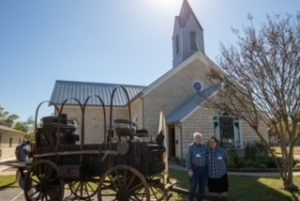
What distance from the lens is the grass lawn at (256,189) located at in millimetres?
9281

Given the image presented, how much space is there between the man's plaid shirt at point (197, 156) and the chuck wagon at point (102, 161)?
852 mm

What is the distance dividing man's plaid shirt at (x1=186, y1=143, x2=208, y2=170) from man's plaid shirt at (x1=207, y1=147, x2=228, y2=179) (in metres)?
0.24

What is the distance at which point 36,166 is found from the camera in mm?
8648

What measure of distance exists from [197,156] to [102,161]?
7.69 ft

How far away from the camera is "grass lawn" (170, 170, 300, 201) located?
928 cm

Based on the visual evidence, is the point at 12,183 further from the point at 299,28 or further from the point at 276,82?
the point at 299,28

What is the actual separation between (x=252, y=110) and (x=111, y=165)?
6.60 meters

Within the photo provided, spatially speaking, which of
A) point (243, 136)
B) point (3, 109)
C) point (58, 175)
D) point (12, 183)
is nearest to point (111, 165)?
point (58, 175)

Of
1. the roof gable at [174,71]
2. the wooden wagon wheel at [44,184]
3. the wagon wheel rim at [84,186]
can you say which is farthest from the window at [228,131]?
the wooden wagon wheel at [44,184]

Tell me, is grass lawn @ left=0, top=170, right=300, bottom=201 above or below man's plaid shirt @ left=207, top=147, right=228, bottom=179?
below

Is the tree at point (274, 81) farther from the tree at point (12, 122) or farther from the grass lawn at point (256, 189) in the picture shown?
the tree at point (12, 122)

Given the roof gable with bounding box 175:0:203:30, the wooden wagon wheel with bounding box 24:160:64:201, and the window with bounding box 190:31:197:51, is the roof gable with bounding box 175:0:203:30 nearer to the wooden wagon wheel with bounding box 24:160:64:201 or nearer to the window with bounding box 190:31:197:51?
the window with bounding box 190:31:197:51

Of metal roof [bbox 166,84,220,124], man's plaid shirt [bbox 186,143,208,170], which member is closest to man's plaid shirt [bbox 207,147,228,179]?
man's plaid shirt [bbox 186,143,208,170]

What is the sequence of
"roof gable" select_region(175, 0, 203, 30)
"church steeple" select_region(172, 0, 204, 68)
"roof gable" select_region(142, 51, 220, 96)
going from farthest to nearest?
"roof gable" select_region(175, 0, 203, 30), "church steeple" select_region(172, 0, 204, 68), "roof gable" select_region(142, 51, 220, 96)
